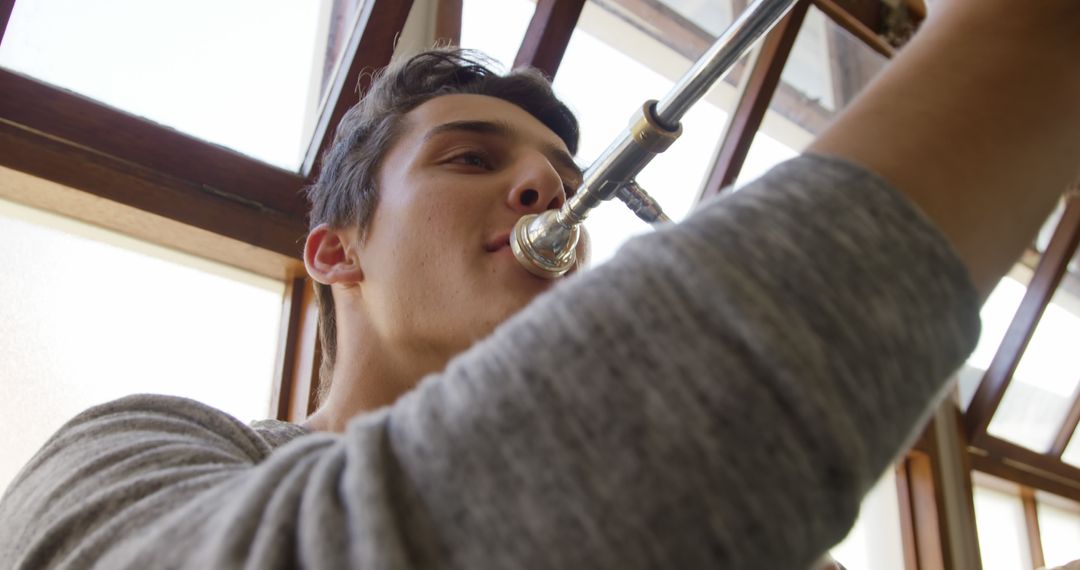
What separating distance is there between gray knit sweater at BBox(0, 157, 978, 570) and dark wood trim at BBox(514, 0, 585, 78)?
1.84 m

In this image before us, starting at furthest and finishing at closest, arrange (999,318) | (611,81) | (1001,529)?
(999,318) → (1001,529) → (611,81)

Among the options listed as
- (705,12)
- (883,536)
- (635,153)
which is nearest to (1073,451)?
(883,536)

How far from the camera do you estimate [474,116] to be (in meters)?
1.13

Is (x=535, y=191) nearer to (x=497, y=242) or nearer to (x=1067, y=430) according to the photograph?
(x=497, y=242)

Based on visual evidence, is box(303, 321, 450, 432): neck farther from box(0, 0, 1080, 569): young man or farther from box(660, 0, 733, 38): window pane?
box(660, 0, 733, 38): window pane

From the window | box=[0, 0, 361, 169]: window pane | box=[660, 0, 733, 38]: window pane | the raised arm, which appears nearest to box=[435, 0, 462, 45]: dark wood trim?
box=[0, 0, 361, 169]: window pane

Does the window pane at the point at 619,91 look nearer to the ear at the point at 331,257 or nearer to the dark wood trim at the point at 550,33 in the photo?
the dark wood trim at the point at 550,33

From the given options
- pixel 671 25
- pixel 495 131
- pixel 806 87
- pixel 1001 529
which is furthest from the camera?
pixel 1001 529

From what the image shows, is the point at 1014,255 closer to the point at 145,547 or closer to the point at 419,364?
the point at 145,547

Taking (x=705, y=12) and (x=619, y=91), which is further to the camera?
(x=705, y=12)

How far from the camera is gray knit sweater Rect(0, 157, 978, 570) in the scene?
236mm

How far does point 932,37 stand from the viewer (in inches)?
11.9

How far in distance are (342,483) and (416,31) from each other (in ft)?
5.77

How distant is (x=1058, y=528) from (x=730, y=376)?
5030 mm
